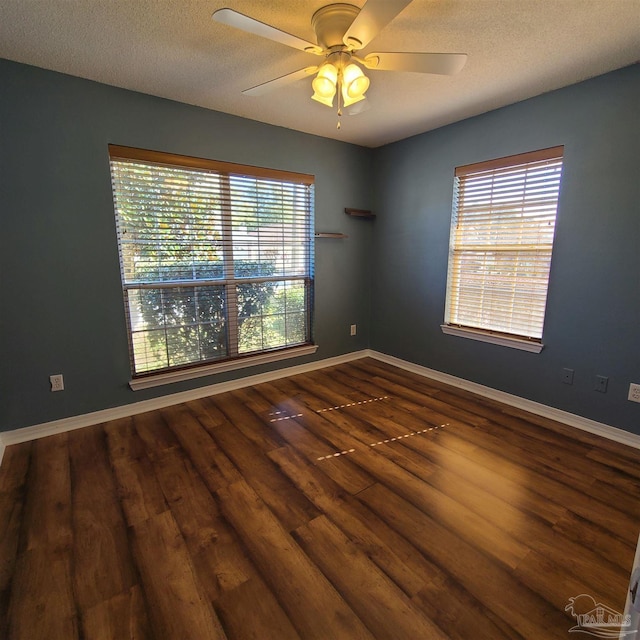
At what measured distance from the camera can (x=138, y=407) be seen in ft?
9.41

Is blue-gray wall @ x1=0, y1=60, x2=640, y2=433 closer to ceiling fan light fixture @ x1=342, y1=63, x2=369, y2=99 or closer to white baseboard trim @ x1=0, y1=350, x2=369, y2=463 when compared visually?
white baseboard trim @ x1=0, y1=350, x2=369, y2=463

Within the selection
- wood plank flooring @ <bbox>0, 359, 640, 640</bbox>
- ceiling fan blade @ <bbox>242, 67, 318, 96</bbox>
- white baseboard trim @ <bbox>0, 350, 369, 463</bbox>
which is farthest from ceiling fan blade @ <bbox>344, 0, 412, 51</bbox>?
white baseboard trim @ <bbox>0, 350, 369, 463</bbox>

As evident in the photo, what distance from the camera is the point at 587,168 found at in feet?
7.98

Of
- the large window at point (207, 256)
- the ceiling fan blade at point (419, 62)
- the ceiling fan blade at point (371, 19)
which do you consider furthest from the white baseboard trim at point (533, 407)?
the ceiling fan blade at point (371, 19)

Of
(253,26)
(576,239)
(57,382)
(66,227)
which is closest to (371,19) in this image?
(253,26)

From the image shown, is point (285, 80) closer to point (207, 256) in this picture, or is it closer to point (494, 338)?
point (207, 256)

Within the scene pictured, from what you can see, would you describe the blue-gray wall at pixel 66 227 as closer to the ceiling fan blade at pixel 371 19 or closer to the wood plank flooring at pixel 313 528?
the wood plank flooring at pixel 313 528

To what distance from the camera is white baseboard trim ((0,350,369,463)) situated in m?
2.43

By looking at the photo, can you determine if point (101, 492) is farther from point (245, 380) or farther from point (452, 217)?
point (452, 217)

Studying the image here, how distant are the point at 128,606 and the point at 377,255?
143 inches

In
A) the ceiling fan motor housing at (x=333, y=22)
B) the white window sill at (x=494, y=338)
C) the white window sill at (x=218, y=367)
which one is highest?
the ceiling fan motor housing at (x=333, y=22)

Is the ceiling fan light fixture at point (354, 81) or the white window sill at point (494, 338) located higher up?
the ceiling fan light fixture at point (354, 81)

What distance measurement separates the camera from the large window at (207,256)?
2.72m

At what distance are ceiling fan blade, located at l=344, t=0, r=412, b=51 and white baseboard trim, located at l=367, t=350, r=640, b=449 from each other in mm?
2820
